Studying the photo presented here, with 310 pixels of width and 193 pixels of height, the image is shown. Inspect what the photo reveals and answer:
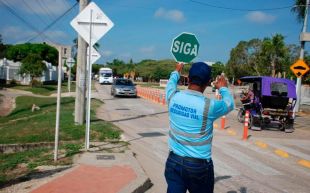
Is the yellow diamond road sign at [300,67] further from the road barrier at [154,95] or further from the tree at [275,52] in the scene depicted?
the tree at [275,52]

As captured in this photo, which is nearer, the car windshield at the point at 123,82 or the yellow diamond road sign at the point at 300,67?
the yellow diamond road sign at the point at 300,67

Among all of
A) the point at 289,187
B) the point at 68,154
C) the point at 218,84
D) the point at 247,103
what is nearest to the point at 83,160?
the point at 68,154

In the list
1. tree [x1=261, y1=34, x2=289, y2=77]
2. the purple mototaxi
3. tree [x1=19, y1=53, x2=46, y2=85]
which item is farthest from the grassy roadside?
tree [x1=261, y1=34, x2=289, y2=77]

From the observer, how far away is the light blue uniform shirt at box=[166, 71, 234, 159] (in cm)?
390

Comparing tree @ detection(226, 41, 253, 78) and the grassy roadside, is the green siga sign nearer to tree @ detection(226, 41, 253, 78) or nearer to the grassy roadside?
the grassy roadside

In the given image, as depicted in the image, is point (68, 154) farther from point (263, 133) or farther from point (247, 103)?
point (247, 103)

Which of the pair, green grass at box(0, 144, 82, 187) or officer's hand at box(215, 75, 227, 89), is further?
green grass at box(0, 144, 82, 187)

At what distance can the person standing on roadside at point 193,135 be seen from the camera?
12.6ft

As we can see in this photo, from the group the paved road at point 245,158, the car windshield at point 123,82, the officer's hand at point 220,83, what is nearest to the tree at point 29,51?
the car windshield at point 123,82

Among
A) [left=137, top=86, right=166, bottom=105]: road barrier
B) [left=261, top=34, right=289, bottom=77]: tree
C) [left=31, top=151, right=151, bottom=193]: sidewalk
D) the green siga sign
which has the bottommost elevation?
[left=31, top=151, right=151, bottom=193]: sidewalk

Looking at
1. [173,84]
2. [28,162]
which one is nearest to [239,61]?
[28,162]

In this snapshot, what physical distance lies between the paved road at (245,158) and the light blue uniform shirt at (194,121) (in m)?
3.33

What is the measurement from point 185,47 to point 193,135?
5.71m

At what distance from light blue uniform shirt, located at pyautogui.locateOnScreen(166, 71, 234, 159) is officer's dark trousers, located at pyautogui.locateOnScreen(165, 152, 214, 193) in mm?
68
